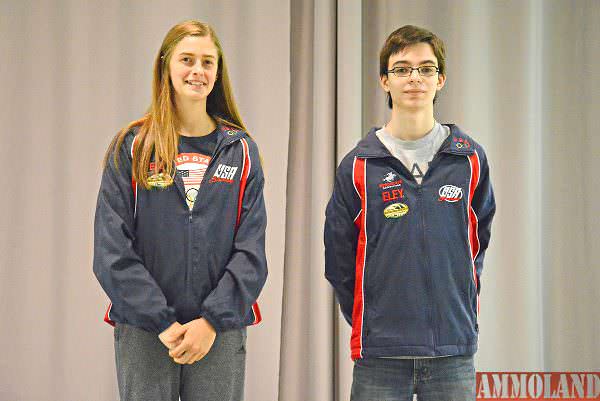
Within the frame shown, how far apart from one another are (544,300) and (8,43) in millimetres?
2856

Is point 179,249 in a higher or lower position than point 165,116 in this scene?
lower

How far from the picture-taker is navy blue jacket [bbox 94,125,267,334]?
177 centimetres

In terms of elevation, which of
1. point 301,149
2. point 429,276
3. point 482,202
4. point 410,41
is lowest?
point 429,276

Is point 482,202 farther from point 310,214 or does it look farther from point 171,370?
point 310,214

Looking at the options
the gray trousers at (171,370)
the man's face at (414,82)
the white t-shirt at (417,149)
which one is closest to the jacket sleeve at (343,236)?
the white t-shirt at (417,149)

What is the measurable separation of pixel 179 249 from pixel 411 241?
24.9 inches

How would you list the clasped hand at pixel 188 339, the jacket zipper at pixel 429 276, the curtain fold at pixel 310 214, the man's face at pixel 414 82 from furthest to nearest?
the curtain fold at pixel 310 214 < the man's face at pixel 414 82 < the jacket zipper at pixel 429 276 < the clasped hand at pixel 188 339

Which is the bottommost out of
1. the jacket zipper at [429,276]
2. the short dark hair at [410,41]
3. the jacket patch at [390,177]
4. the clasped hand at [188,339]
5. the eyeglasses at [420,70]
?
the clasped hand at [188,339]

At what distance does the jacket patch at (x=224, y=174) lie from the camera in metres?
1.89

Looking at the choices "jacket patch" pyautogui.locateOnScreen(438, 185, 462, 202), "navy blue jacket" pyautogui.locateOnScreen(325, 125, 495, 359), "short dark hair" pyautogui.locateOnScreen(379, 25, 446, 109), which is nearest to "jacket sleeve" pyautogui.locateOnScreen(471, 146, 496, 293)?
"navy blue jacket" pyautogui.locateOnScreen(325, 125, 495, 359)

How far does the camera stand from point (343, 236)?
1.99 metres

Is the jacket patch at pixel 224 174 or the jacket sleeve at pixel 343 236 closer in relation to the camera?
the jacket patch at pixel 224 174

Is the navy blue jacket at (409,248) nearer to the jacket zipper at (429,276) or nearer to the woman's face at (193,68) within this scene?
the jacket zipper at (429,276)

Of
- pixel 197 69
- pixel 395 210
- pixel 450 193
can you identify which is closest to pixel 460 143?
pixel 450 193
